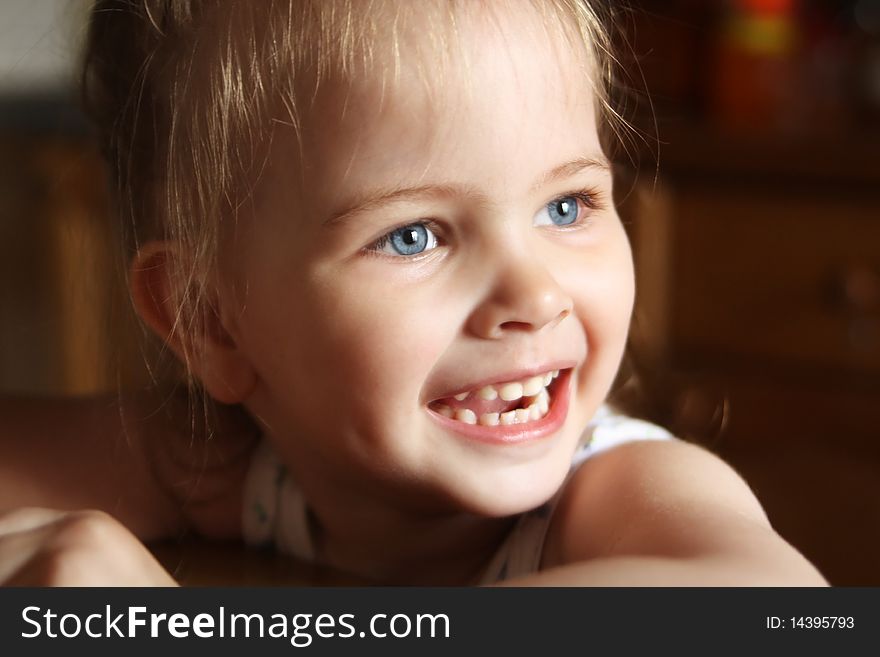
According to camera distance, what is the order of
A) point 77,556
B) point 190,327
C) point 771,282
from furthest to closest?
1. point 771,282
2. point 190,327
3. point 77,556

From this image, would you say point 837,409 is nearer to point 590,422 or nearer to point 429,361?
point 590,422

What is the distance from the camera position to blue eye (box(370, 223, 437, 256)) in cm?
69

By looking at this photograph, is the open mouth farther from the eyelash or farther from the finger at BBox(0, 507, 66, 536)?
the finger at BBox(0, 507, 66, 536)

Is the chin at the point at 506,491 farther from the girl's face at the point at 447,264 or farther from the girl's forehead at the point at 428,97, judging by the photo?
the girl's forehead at the point at 428,97

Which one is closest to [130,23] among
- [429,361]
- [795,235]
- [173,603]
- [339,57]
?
[339,57]

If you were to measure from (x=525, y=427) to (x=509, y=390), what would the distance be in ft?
0.10

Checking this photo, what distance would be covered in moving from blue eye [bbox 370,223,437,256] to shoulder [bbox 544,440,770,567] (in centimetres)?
19

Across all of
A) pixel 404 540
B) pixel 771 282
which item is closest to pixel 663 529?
pixel 404 540

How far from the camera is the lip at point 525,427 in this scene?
0.71 m

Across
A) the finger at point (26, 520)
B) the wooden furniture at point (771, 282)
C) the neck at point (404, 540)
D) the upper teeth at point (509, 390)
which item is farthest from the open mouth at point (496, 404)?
the wooden furniture at point (771, 282)

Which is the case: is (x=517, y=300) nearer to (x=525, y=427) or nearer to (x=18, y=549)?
(x=525, y=427)

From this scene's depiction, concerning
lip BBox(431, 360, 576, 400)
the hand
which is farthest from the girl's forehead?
the hand

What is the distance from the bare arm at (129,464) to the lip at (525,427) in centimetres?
28

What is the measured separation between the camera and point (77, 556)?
56 centimetres
